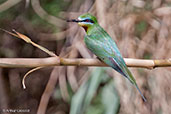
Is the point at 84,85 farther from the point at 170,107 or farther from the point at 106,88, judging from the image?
the point at 170,107

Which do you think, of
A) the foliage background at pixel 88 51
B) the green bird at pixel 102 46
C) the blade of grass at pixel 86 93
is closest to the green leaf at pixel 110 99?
the foliage background at pixel 88 51

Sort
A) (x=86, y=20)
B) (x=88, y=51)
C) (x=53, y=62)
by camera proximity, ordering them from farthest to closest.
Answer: (x=88, y=51) → (x=86, y=20) → (x=53, y=62)

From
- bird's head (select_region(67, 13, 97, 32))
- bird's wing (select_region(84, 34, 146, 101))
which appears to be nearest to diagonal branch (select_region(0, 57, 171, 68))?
bird's wing (select_region(84, 34, 146, 101))

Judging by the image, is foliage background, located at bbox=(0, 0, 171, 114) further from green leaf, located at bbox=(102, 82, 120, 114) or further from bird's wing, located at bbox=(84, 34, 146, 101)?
bird's wing, located at bbox=(84, 34, 146, 101)

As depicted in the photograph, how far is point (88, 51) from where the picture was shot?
250cm

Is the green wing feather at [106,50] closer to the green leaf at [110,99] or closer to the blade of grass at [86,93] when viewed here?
the blade of grass at [86,93]

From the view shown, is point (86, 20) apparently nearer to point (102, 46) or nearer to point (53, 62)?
point (102, 46)

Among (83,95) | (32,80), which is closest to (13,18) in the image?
(32,80)

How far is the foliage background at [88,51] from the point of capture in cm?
216

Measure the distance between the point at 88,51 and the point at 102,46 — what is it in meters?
0.81

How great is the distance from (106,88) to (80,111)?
360 millimetres

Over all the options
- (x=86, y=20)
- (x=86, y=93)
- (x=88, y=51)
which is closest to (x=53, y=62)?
(x=86, y=20)

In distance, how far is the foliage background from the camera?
216cm

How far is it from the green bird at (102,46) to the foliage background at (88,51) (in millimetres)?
498
